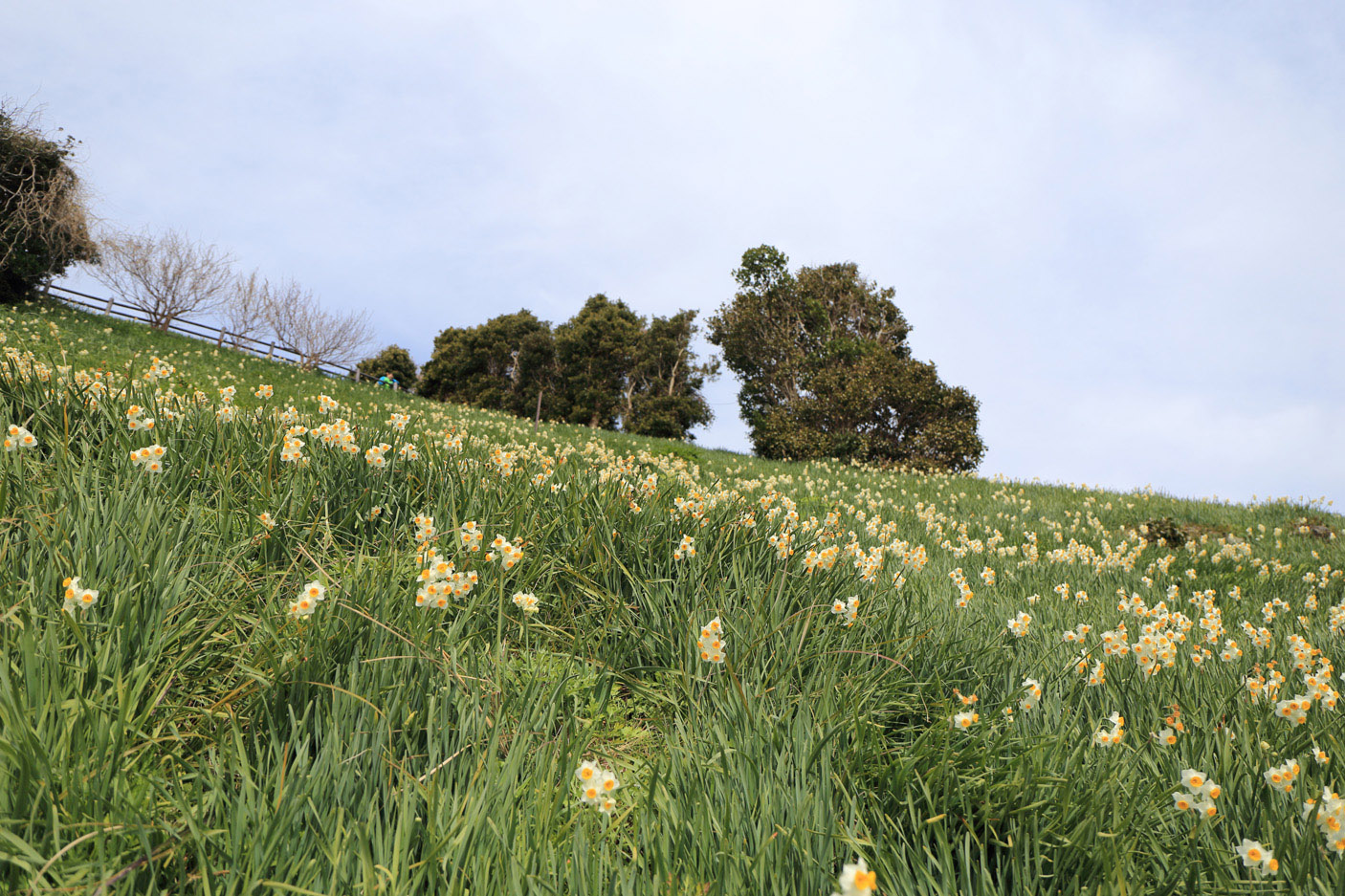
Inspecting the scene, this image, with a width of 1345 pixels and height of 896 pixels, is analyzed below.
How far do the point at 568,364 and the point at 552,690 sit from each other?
41.1m

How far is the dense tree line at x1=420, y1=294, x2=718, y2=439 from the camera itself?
40.2 meters

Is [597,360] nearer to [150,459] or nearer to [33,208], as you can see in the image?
[33,208]

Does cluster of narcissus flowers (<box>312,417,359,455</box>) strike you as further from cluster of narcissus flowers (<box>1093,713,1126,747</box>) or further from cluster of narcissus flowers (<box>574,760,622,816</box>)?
cluster of narcissus flowers (<box>1093,713,1126,747</box>)

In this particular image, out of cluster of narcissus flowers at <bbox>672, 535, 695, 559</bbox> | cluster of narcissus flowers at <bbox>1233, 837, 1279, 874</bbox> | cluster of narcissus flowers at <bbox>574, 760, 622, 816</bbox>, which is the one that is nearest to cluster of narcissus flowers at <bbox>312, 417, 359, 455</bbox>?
cluster of narcissus flowers at <bbox>672, 535, 695, 559</bbox>

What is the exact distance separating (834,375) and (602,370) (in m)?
18.9

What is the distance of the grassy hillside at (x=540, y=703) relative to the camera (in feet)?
6.15

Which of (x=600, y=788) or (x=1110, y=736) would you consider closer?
(x=600, y=788)

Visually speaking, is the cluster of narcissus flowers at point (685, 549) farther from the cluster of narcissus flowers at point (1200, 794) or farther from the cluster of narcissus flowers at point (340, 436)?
the cluster of narcissus flowers at point (1200, 794)

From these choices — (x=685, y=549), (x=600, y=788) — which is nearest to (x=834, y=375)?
(x=685, y=549)

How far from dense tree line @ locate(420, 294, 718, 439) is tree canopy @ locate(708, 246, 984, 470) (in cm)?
689

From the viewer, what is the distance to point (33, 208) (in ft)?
75.8

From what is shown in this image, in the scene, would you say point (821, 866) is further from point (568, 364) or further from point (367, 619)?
point (568, 364)

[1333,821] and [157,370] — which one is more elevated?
[157,370]

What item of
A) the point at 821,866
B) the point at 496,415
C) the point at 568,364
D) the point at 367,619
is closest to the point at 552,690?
the point at 367,619
